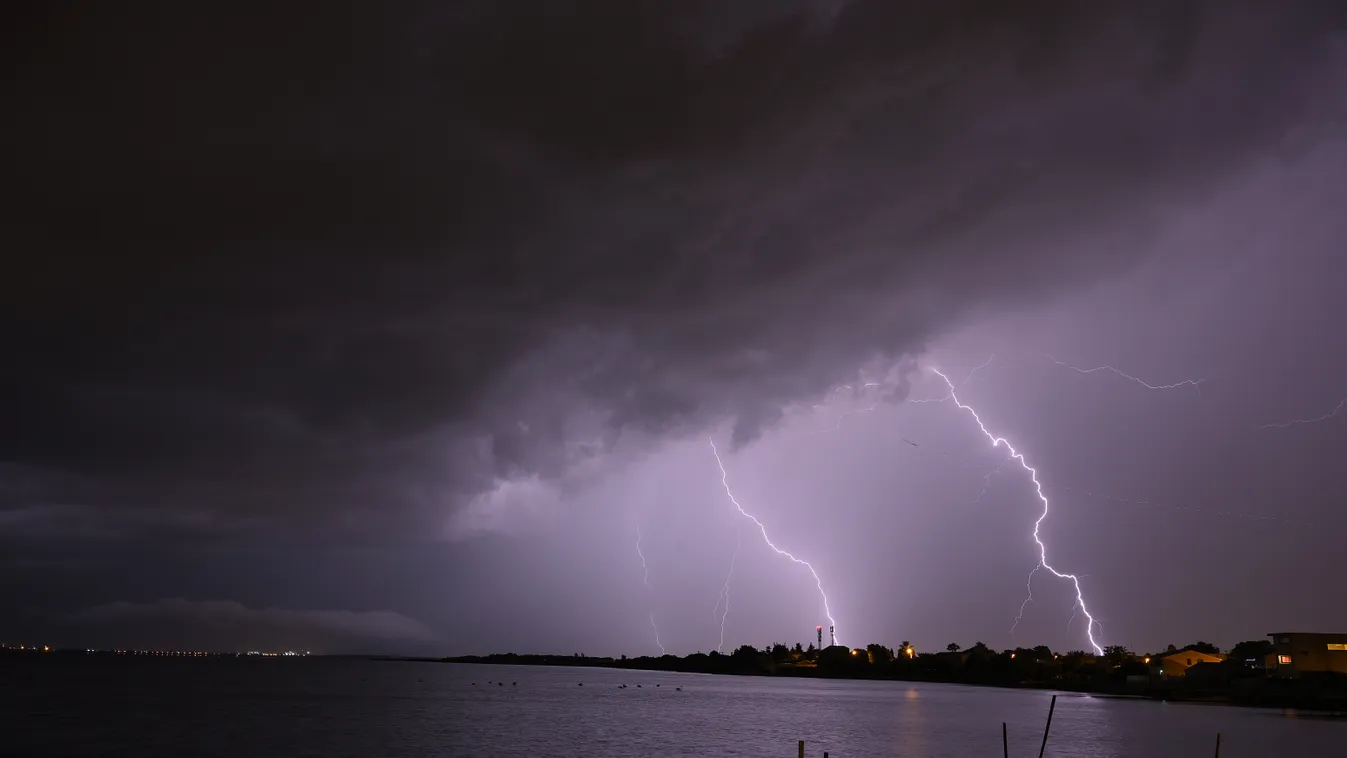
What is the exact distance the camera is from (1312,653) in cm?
10938

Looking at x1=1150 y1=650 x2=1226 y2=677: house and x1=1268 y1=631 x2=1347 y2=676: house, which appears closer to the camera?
x1=1268 y1=631 x2=1347 y2=676: house

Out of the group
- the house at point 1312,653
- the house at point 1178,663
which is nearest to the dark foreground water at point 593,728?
the house at point 1312,653

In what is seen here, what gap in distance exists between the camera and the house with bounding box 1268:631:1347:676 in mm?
107750

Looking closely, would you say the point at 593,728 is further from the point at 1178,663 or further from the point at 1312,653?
the point at 1178,663

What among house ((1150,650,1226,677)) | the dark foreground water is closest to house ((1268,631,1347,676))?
the dark foreground water

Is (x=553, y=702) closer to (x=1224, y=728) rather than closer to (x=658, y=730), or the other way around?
(x=658, y=730)

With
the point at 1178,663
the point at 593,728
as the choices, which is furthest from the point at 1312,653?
the point at 593,728

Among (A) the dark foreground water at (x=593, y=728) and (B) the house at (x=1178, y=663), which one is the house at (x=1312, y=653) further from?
(B) the house at (x=1178, y=663)

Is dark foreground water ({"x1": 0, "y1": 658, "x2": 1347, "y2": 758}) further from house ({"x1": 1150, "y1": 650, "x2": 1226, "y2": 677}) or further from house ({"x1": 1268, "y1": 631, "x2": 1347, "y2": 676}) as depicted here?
house ({"x1": 1150, "y1": 650, "x2": 1226, "y2": 677})

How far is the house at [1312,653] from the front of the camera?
→ 354 feet

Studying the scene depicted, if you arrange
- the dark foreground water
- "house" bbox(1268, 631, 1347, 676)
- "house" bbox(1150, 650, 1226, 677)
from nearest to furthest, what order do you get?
the dark foreground water < "house" bbox(1268, 631, 1347, 676) < "house" bbox(1150, 650, 1226, 677)

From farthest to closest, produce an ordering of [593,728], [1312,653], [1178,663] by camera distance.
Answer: [1178,663] < [1312,653] < [593,728]

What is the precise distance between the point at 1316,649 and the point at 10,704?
14302cm

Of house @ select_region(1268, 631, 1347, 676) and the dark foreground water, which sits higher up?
house @ select_region(1268, 631, 1347, 676)
